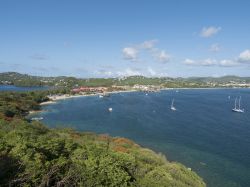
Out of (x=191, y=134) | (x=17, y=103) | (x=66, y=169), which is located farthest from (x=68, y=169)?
(x=17, y=103)

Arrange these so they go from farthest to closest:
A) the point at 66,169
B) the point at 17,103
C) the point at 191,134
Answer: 1. the point at 17,103
2. the point at 191,134
3. the point at 66,169

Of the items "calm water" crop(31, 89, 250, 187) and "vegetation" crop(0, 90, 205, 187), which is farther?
"calm water" crop(31, 89, 250, 187)

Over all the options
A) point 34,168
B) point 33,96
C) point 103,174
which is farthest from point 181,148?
point 33,96

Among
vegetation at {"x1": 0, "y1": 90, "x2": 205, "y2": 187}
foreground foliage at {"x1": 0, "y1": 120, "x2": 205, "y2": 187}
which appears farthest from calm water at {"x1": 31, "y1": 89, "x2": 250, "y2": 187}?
foreground foliage at {"x1": 0, "y1": 120, "x2": 205, "y2": 187}

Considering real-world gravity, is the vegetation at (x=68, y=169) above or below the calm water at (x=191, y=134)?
above

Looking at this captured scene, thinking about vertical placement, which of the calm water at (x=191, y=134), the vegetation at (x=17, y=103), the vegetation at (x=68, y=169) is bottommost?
the calm water at (x=191, y=134)

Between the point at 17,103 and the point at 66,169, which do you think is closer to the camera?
the point at 66,169

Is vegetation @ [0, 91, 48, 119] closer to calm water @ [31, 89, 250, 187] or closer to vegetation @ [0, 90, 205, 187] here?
calm water @ [31, 89, 250, 187]

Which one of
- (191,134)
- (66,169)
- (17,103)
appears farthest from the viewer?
(17,103)

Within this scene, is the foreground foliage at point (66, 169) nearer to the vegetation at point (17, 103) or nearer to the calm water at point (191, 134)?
the calm water at point (191, 134)

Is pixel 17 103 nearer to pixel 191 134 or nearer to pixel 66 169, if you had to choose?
pixel 191 134

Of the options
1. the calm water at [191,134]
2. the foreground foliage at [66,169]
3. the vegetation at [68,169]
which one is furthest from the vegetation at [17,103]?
Result: the foreground foliage at [66,169]

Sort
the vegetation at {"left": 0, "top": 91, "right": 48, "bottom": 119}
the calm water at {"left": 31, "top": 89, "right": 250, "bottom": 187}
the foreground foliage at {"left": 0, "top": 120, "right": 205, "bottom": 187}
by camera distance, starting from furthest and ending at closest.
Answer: the vegetation at {"left": 0, "top": 91, "right": 48, "bottom": 119}
the calm water at {"left": 31, "top": 89, "right": 250, "bottom": 187}
the foreground foliage at {"left": 0, "top": 120, "right": 205, "bottom": 187}
